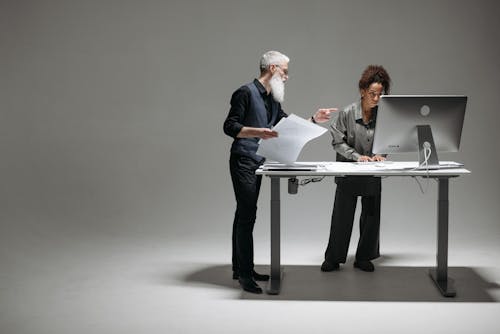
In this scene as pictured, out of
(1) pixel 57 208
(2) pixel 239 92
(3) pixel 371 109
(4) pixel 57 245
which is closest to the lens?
(2) pixel 239 92

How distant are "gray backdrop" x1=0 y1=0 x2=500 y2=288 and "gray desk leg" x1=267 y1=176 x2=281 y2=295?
208 cm

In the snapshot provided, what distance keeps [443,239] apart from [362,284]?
0.63 m

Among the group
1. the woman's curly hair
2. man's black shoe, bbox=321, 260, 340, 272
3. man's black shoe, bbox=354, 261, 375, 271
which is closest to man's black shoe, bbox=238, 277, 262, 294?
man's black shoe, bbox=321, 260, 340, 272

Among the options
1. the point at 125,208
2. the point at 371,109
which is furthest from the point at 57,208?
the point at 371,109

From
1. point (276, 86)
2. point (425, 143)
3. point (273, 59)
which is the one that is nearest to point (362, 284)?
point (425, 143)

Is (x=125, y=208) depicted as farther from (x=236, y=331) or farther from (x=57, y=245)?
(x=236, y=331)

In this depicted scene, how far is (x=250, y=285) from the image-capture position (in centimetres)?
529

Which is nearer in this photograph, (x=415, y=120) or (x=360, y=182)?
(x=415, y=120)

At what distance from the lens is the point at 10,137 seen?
8594 millimetres

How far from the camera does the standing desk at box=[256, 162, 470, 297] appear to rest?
5.10 metres

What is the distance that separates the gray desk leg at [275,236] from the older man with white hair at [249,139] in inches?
4.4

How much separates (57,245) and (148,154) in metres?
1.81

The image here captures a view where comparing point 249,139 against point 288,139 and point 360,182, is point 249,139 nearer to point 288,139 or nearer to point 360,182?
point 288,139

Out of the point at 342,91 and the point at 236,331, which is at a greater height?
the point at 342,91
